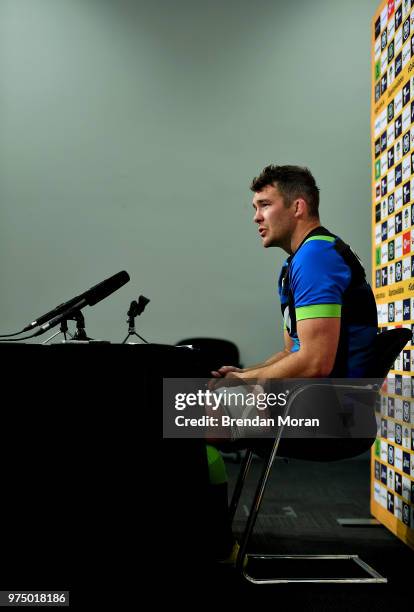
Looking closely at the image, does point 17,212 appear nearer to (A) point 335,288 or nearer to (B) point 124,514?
(A) point 335,288

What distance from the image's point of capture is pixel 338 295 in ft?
5.30

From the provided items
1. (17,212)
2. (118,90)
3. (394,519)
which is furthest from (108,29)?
(394,519)

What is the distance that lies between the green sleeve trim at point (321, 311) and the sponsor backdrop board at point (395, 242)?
68 centimetres

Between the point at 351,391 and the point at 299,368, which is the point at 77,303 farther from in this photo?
the point at 351,391

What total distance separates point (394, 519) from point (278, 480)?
123cm

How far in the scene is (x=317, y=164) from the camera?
171 inches

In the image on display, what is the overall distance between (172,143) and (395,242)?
8.10ft

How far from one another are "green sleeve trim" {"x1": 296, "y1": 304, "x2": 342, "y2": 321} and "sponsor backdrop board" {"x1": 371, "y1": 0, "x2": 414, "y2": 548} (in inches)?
26.9

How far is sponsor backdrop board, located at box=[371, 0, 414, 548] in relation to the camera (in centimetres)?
219

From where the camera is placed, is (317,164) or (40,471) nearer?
(40,471)

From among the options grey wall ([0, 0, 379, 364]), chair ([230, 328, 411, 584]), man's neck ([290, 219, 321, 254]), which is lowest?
chair ([230, 328, 411, 584])

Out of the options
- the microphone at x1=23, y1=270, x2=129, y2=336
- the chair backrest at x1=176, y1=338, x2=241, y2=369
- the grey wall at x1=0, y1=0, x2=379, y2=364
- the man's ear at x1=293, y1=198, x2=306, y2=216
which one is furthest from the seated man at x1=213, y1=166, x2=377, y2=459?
the grey wall at x1=0, y1=0, x2=379, y2=364

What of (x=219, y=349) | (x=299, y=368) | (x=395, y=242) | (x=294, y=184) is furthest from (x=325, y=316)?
(x=219, y=349)

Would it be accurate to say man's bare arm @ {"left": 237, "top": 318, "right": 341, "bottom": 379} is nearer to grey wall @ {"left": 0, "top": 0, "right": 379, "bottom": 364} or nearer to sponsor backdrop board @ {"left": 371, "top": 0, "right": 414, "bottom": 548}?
sponsor backdrop board @ {"left": 371, "top": 0, "right": 414, "bottom": 548}
